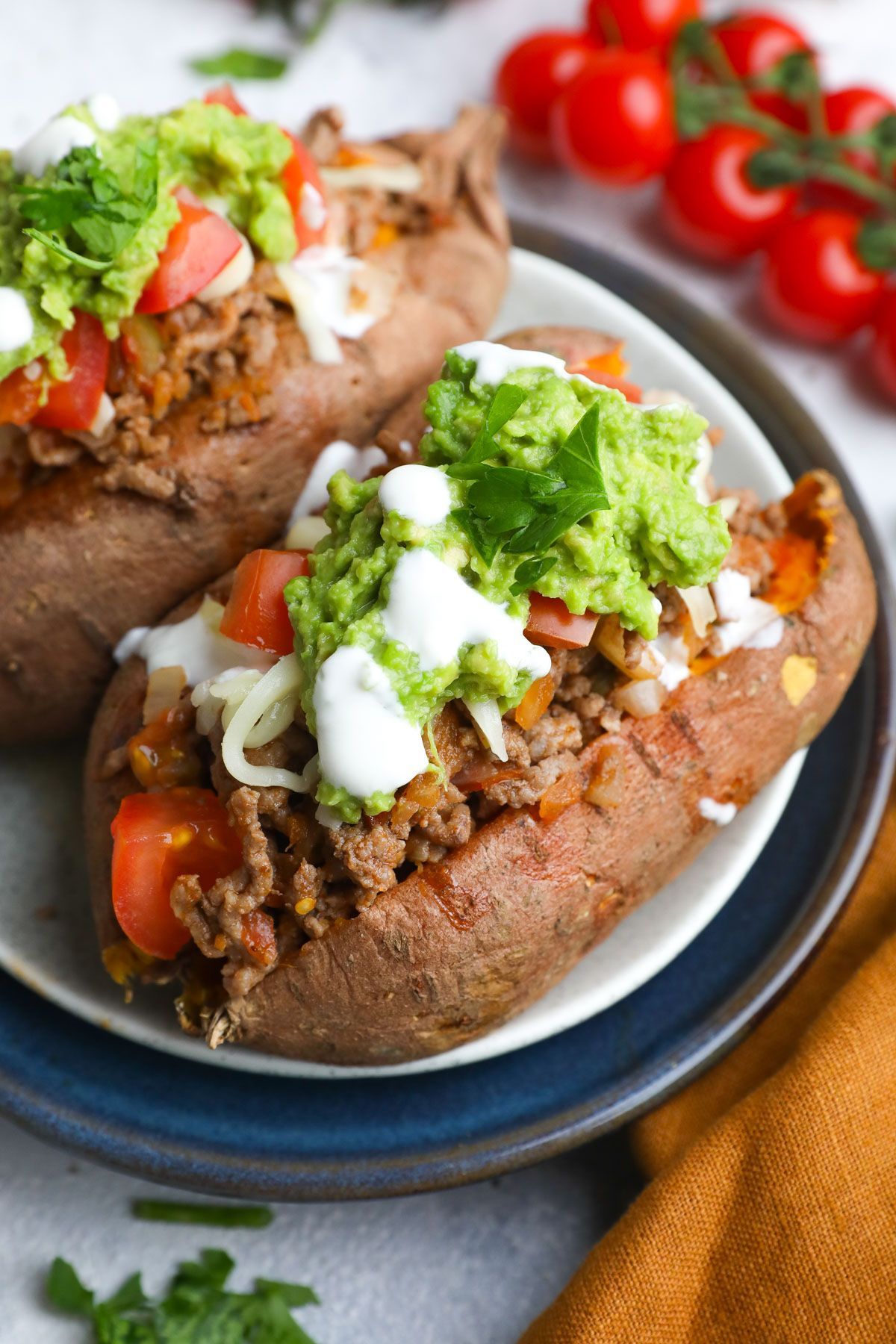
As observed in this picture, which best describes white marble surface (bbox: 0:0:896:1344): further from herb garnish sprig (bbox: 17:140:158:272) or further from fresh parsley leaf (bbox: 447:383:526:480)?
herb garnish sprig (bbox: 17:140:158:272)

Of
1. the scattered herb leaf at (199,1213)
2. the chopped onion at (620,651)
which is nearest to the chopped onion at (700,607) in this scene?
the chopped onion at (620,651)

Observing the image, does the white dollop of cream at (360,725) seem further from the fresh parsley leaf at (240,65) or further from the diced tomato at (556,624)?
the fresh parsley leaf at (240,65)

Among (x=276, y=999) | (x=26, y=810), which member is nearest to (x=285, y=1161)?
(x=276, y=999)

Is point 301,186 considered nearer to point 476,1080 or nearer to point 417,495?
point 417,495

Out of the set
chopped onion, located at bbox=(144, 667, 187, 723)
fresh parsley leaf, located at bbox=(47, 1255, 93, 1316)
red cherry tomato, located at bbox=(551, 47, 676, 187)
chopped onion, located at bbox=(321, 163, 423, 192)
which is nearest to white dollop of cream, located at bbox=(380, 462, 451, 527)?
chopped onion, located at bbox=(144, 667, 187, 723)

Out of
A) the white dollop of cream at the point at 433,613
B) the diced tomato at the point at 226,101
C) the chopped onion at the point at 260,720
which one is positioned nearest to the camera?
the white dollop of cream at the point at 433,613
